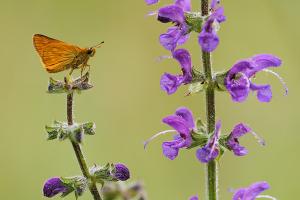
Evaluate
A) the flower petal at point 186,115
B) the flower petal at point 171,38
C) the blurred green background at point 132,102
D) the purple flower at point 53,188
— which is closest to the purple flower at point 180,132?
the flower petal at point 186,115

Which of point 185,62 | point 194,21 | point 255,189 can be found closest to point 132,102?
point 255,189

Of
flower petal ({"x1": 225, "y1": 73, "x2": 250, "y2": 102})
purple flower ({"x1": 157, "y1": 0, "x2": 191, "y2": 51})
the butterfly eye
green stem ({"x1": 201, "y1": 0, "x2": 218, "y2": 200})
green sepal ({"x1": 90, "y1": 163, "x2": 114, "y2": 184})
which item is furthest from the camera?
the butterfly eye

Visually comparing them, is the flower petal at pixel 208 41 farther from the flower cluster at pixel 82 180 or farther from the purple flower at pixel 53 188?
the purple flower at pixel 53 188

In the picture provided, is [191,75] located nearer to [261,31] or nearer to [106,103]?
[106,103]

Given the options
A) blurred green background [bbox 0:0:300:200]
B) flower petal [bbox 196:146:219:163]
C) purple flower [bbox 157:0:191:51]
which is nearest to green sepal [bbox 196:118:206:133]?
flower petal [bbox 196:146:219:163]

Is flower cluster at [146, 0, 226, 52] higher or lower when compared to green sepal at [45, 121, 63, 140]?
higher

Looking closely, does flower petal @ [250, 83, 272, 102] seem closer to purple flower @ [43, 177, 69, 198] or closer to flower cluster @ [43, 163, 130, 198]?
flower cluster @ [43, 163, 130, 198]

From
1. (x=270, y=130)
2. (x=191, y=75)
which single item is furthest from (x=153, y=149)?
(x=191, y=75)
